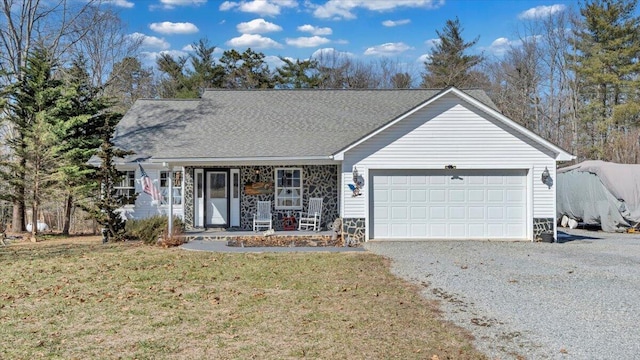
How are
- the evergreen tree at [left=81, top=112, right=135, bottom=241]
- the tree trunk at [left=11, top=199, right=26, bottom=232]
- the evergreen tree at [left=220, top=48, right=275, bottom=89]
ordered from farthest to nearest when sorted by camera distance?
the evergreen tree at [left=220, top=48, right=275, bottom=89] → the tree trunk at [left=11, top=199, right=26, bottom=232] → the evergreen tree at [left=81, top=112, right=135, bottom=241]

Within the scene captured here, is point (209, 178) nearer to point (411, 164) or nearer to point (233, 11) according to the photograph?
point (411, 164)

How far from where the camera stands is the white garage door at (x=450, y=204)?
13.8m

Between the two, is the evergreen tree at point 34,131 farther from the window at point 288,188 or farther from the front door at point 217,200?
the window at point 288,188

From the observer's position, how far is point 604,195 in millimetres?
18000

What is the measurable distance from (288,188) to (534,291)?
9531 mm

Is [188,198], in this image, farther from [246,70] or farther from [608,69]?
[608,69]

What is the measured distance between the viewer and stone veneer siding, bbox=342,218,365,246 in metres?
13.5

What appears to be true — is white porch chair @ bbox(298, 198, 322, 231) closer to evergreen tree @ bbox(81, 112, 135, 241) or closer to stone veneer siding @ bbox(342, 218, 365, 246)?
stone veneer siding @ bbox(342, 218, 365, 246)

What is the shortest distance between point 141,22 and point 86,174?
18.0 metres

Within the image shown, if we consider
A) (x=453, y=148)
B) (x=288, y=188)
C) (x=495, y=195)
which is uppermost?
(x=453, y=148)

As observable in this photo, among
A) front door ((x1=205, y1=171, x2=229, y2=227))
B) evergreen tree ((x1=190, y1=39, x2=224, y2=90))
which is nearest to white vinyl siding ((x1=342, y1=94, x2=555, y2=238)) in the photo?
front door ((x1=205, y1=171, x2=229, y2=227))

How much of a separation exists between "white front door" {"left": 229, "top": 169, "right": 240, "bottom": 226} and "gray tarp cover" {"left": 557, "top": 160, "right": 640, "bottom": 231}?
44.5 feet

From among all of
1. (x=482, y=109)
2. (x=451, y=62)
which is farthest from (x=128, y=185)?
(x=451, y=62)

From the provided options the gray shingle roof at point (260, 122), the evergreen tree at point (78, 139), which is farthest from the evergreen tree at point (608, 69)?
the evergreen tree at point (78, 139)
